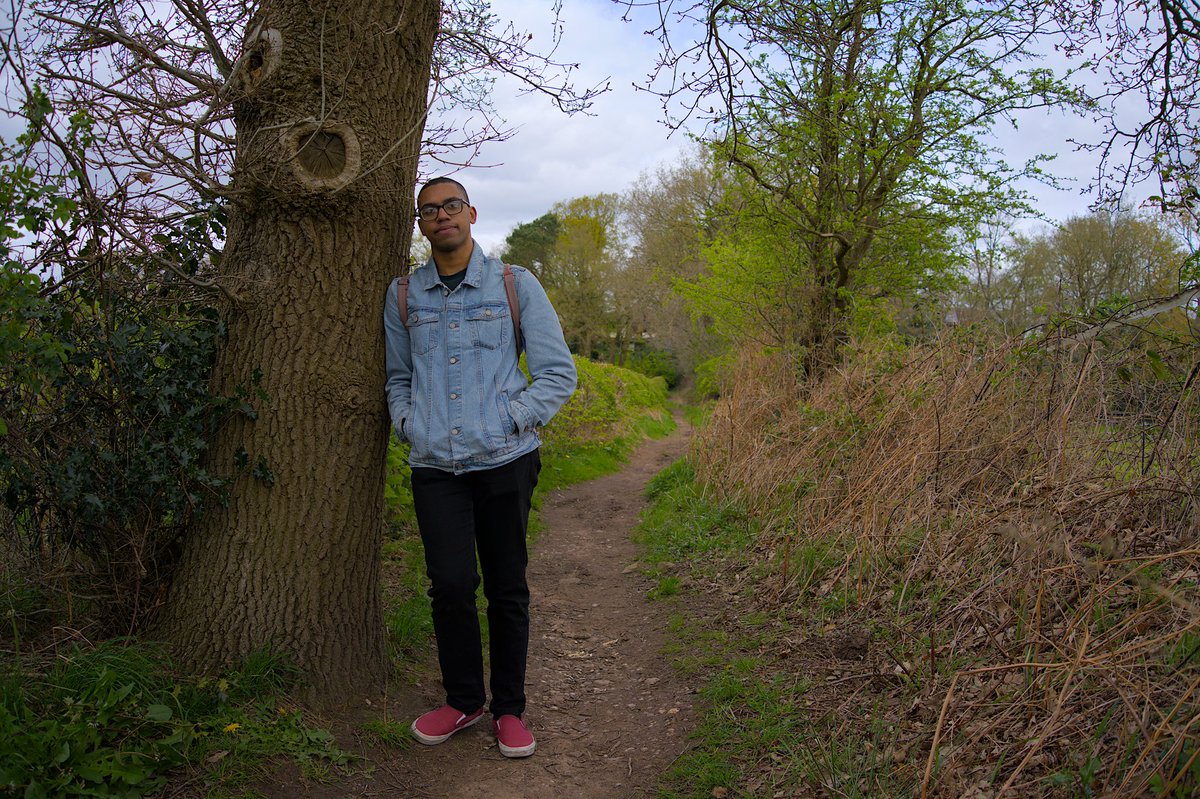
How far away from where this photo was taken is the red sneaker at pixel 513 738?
350 centimetres

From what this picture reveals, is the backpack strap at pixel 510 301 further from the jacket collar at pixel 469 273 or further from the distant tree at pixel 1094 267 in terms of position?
the distant tree at pixel 1094 267

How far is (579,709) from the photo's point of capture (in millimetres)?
4164

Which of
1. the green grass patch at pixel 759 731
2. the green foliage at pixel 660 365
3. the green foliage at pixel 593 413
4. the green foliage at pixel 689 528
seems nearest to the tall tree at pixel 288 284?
the green grass patch at pixel 759 731

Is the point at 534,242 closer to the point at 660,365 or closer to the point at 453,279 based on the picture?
the point at 660,365

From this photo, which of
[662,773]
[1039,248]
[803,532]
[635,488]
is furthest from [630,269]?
[662,773]

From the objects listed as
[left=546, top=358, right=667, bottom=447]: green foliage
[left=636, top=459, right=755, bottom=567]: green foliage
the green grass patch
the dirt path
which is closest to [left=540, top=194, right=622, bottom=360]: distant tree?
[left=546, top=358, right=667, bottom=447]: green foliage

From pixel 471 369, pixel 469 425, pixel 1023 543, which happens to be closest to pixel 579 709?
pixel 469 425

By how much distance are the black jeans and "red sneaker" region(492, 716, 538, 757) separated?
0.16 feet

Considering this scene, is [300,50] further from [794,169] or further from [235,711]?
[794,169]

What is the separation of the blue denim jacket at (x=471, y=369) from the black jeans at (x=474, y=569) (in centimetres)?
10

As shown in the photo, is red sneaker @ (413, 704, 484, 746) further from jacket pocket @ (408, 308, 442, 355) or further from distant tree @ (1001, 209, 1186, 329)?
distant tree @ (1001, 209, 1186, 329)

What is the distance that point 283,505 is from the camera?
3.44 metres

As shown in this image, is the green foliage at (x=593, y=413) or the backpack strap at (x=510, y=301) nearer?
the backpack strap at (x=510, y=301)

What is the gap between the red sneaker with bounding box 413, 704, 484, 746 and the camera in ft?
11.5
